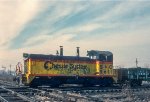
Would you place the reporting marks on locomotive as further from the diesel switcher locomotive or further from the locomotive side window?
the locomotive side window

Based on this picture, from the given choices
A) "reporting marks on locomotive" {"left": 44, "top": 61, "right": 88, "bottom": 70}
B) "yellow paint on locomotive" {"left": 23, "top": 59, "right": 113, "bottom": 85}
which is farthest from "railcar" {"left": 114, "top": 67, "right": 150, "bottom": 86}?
"reporting marks on locomotive" {"left": 44, "top": 61, "right": 88, "bottom": 70}

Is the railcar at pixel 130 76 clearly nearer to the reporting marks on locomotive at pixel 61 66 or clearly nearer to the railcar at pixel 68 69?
the railcar at pixel 68 69

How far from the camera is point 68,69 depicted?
97.1 feet

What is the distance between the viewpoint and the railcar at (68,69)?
27953 mm

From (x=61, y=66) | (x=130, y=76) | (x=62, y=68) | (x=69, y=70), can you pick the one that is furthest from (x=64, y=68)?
(x=130, y=76)

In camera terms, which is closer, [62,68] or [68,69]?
[62,68]

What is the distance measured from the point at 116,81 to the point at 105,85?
5.50 feet

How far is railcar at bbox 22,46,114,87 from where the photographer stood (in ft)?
91.7

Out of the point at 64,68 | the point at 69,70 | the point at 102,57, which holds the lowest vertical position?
the point at 69,70

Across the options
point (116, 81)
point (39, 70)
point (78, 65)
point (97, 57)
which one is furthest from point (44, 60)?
point (116, 81)

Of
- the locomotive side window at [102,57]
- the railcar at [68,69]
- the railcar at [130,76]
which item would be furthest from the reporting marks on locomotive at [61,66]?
the railcar at [130,76]

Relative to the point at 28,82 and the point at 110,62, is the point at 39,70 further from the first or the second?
the point at 110,62

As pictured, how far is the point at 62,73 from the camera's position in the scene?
2914 cm

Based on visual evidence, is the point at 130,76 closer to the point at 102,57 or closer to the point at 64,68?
the point at 102,57
